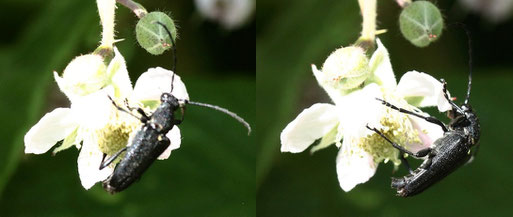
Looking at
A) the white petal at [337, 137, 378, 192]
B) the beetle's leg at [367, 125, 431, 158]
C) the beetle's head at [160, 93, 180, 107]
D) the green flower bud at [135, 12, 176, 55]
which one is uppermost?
the green flower bud at [135, 12, 176, 55]

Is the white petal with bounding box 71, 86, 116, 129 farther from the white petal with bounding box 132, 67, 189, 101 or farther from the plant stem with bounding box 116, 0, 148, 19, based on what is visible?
the plant stem with bounding box 116, 0, 148, 19

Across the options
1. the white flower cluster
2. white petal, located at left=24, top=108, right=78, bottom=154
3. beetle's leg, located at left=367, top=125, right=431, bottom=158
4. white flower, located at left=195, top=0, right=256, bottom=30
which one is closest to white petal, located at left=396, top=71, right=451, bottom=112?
A: beetle's leg, located at left=367, top=125, right=431, bottom=158

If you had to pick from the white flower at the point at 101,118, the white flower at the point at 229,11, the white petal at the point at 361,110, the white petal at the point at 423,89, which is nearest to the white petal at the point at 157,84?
the white flower at the point at 101,118

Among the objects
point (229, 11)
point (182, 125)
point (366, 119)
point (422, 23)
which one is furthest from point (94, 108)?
point (229, 11)

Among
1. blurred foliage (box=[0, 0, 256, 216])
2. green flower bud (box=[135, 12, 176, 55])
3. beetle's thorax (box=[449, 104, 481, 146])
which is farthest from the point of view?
blurred foliage (box=[0, 0, 256, 216])

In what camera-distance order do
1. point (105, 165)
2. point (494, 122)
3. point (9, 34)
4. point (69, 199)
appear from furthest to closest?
1. point (494, 122)
2. point (9, 34)
3. point (69, 199)
4. point (105, 165)

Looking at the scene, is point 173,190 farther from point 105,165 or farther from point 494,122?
point 494,122

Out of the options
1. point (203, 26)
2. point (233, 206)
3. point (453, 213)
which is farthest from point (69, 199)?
point (453, 213)
